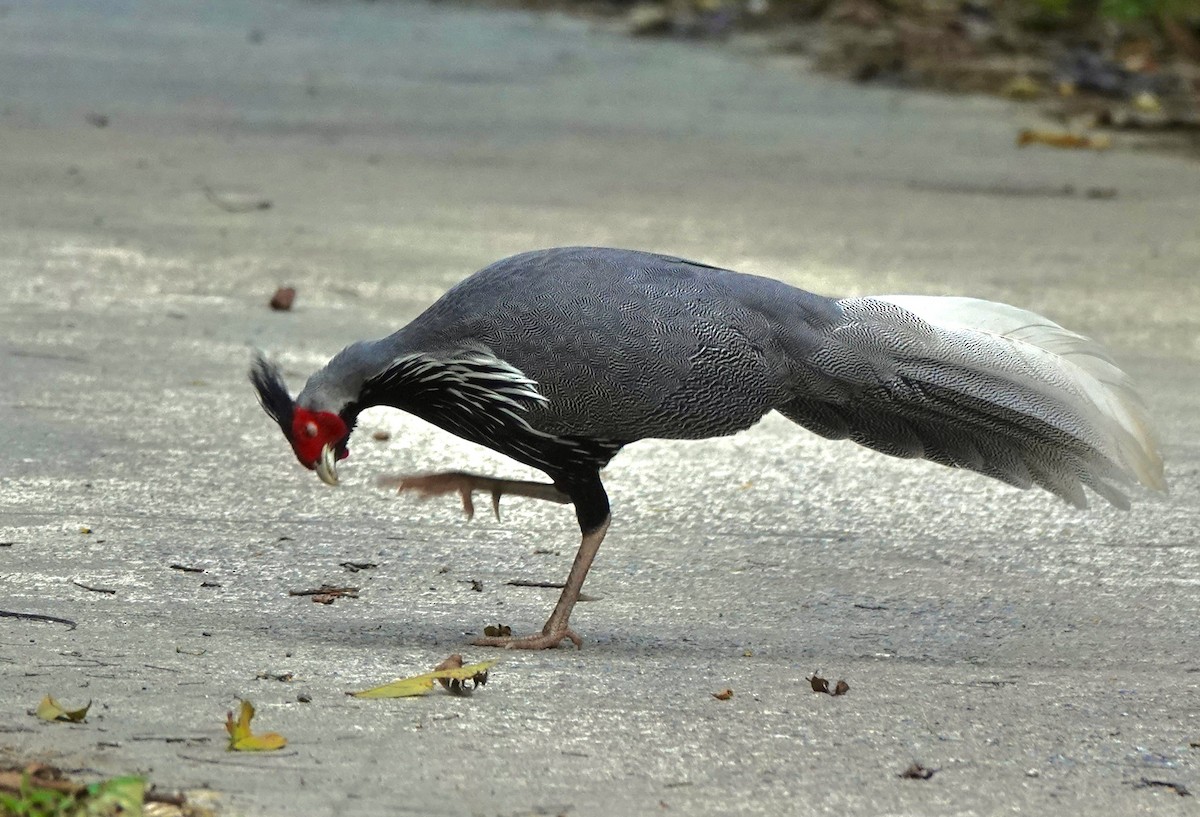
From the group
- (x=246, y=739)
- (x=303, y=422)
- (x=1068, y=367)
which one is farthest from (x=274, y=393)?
(x=1068, y=367)

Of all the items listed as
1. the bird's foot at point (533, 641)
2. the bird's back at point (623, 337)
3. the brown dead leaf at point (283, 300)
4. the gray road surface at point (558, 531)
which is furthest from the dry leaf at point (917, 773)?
the brown dead leaf at point (283, 300)

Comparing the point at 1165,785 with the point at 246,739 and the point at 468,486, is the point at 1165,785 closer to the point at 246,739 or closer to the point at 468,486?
the point at 246,739

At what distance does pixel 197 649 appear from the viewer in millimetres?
3939

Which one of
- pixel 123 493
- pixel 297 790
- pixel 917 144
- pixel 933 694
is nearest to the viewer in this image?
pixel 297 790

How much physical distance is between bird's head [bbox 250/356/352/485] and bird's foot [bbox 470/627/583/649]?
0.52 m

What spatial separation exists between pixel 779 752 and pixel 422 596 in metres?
1.25

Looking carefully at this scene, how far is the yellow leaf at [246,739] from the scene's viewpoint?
3.33m

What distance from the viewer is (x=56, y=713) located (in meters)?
3.42

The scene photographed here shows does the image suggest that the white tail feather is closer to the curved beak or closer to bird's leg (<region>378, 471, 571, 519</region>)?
bird's leg (<region>378, 471, 571, 519</region>)

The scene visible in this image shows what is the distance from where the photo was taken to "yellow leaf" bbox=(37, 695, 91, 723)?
3.41 metres

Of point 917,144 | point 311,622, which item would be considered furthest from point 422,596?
point 917,144

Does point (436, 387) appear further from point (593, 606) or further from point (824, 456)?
point (824, 456)

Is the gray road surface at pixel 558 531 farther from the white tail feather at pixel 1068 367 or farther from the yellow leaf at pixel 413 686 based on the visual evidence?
the white tail feather at pixel 1068 367

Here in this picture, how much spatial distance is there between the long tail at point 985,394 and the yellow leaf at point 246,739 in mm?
1581
